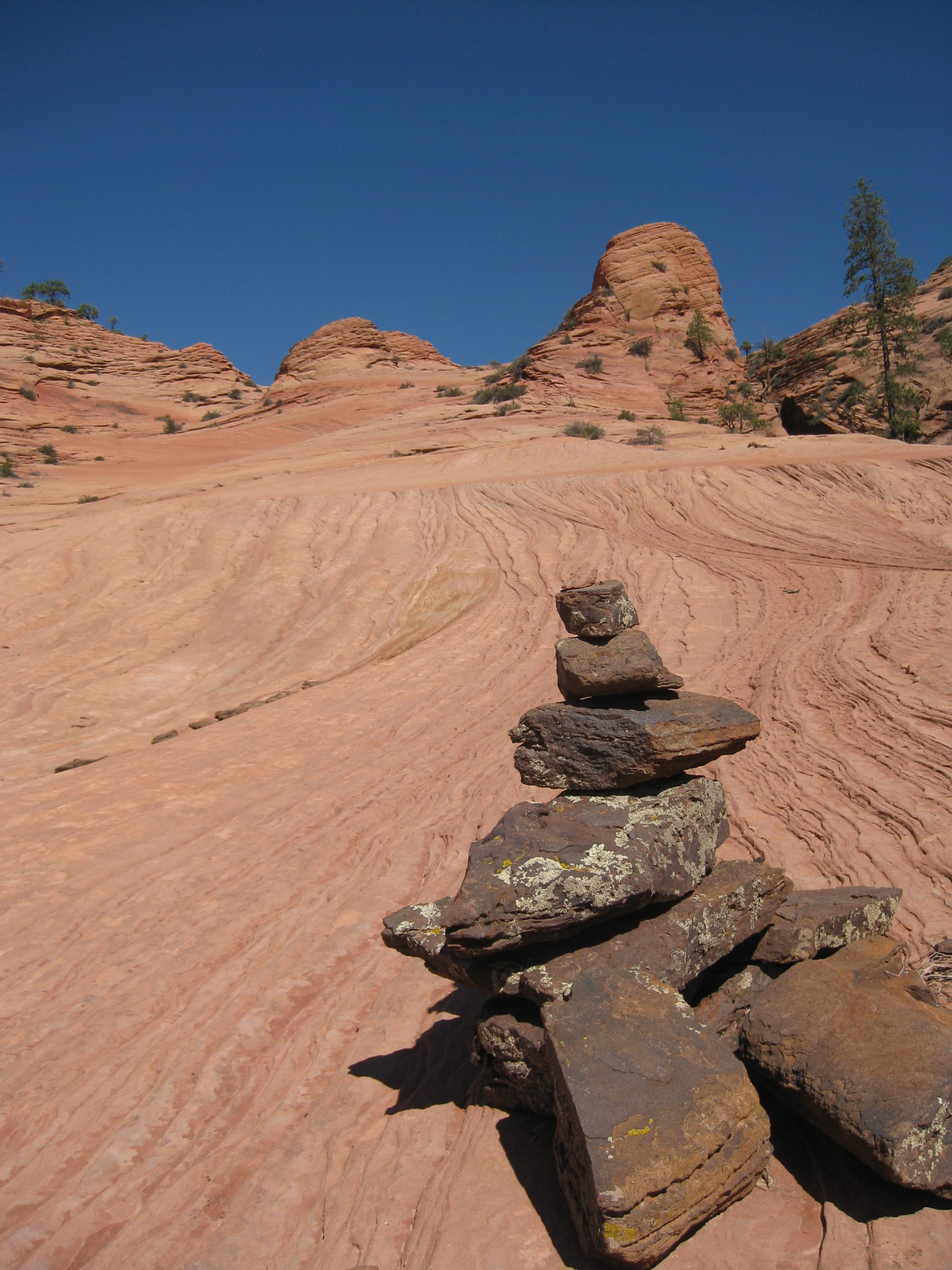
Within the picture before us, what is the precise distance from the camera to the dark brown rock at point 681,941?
11.0 ft

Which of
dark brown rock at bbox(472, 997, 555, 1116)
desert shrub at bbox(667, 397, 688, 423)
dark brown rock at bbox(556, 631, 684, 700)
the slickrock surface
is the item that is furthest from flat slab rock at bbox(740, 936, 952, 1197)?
the slickrock surface

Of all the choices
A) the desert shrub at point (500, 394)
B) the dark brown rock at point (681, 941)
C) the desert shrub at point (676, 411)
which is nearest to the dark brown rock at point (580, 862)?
the dark brown rock at point (681, 941)

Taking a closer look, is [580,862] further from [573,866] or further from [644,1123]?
[644,1123]

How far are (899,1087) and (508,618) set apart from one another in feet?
33.8

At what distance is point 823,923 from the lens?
3684mm

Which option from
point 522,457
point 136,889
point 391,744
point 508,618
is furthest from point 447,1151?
point 522,457

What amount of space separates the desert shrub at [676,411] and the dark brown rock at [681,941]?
2604cm

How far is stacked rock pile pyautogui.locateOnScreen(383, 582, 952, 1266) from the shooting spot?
260 cm

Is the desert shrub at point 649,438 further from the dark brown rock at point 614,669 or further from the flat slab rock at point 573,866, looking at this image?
the flat slab rock at point 573,866

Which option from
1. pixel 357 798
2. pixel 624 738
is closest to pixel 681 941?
pixel 624 738

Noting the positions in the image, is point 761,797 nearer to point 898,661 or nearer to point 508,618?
point 898,661

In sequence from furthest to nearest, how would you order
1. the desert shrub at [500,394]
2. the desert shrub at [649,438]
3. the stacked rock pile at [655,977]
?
the desert shrub at [500,394], the desert shrub at [649,438], the stacked rock pile at [655,977]

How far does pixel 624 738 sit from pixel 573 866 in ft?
2.81

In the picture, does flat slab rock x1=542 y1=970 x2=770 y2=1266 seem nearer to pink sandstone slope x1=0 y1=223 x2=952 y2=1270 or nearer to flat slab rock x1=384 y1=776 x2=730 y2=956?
pink sandstone slope x1=0 y1=223 x2=952 y2=1270
